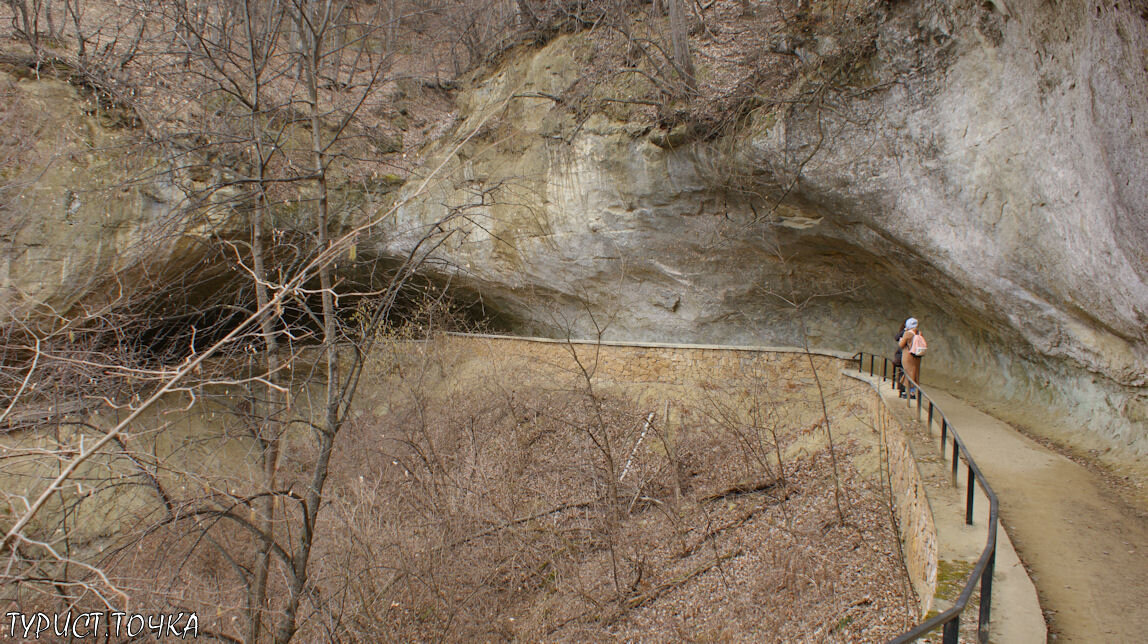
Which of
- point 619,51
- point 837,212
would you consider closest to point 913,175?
point 837,212

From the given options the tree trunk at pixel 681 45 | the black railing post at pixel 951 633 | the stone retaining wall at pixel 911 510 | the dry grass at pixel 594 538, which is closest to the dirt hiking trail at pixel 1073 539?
the stone retaining wall at pixel 911 510

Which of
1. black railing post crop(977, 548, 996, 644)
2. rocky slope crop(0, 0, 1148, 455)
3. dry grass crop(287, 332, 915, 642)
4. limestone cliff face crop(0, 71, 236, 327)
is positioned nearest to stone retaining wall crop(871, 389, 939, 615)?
dry grass crop(287, 332, 915, 642)

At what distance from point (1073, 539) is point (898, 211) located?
5.96 meters

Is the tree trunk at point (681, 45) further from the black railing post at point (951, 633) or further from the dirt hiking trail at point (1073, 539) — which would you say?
the black railing post at point (951, 633)

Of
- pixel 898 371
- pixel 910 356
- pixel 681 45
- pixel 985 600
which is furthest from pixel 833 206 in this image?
pixel 985 600

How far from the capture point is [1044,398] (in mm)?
9578

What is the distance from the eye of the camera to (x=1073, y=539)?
5.18m

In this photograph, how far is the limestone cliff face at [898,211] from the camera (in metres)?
6.72

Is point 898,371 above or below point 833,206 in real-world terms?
below

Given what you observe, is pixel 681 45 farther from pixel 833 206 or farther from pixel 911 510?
pixel 911 510

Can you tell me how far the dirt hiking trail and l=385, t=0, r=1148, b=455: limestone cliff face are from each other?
1404 mm

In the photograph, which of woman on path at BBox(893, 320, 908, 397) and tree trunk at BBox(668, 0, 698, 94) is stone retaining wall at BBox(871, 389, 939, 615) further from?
tree trunk at BBox(668, 0, 698, 94)

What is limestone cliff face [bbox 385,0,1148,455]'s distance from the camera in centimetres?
672

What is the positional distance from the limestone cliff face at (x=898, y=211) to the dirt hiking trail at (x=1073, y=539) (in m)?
1.40
